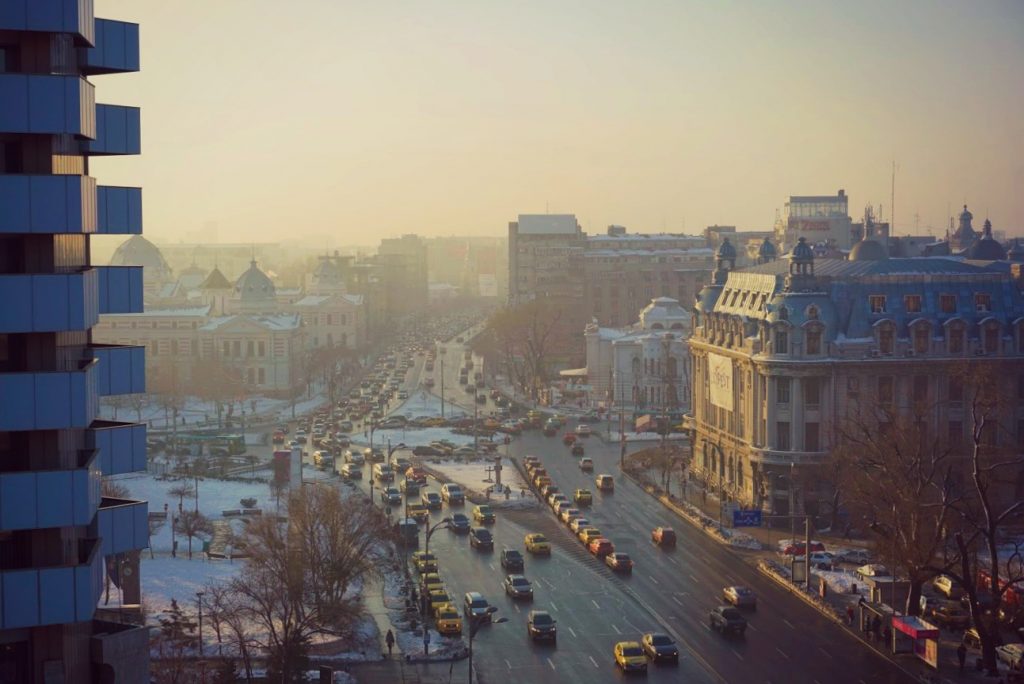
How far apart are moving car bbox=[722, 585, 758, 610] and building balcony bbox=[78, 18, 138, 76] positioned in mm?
36979

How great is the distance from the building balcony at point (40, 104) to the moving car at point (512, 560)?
42260 millimetres

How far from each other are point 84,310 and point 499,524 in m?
51.5

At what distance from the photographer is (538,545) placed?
207ft

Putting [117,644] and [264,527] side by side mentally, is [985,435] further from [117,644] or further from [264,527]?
[117,644]

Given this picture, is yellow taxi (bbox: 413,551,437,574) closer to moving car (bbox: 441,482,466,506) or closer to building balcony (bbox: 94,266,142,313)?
moving car (bbox: 441,482,466,506)

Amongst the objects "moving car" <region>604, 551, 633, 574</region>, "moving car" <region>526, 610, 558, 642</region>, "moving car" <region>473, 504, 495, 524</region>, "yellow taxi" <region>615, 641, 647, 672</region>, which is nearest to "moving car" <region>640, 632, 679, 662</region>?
"yellow taxi" <region>615, 641, 647, 672</region>

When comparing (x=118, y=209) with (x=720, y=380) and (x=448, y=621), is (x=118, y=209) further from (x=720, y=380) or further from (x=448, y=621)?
(x=720, y=380)

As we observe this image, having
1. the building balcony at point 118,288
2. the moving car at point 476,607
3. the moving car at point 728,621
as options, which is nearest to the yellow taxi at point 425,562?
the moving car at point 476,607

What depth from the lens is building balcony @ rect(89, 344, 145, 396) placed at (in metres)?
21.6

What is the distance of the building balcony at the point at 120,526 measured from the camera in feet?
69.1

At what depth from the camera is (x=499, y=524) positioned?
70.0 meters

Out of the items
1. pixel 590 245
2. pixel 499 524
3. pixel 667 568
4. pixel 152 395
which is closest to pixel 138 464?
pixel 667 568

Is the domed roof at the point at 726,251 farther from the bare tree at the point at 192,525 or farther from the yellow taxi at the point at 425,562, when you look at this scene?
the bare tree at the point at 192,525

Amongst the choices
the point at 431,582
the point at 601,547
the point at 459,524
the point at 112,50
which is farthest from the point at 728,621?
the point at 112,50
